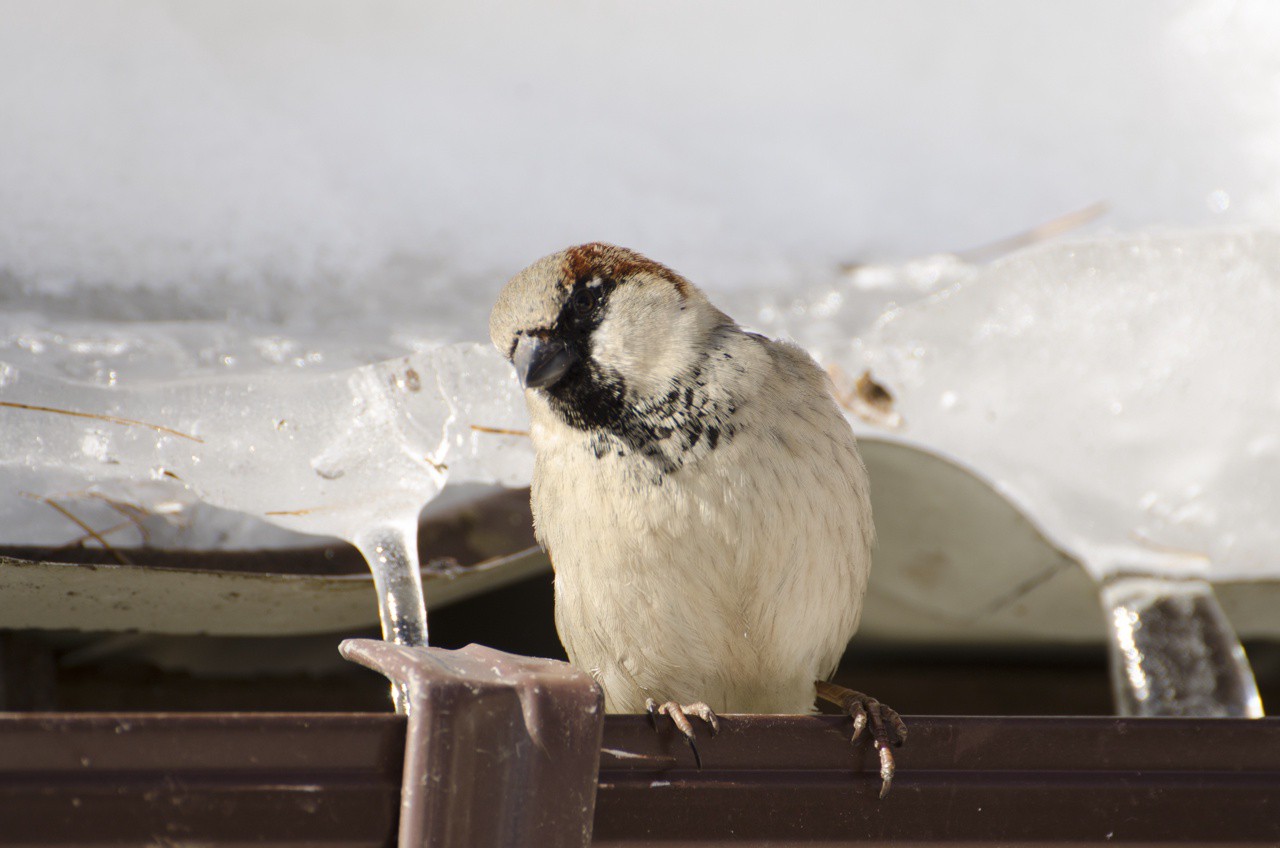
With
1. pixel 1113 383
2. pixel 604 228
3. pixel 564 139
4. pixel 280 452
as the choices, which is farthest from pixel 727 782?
pixel 564 139

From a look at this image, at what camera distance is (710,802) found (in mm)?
946

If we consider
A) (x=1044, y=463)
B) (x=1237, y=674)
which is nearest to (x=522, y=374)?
(x=1044, y=463)

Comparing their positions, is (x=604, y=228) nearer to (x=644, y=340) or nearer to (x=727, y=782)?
(x=644, y=340)

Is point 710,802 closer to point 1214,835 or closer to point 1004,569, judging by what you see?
point 1214,835

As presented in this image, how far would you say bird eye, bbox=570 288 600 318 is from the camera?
4.68ft

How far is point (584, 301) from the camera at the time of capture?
1.44 m

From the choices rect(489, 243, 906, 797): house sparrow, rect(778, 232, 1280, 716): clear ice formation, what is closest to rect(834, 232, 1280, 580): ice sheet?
rect(778, 232, 1280, 716): clear ice formation

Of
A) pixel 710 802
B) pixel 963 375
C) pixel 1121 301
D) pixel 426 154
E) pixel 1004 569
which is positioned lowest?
pixel 710 802

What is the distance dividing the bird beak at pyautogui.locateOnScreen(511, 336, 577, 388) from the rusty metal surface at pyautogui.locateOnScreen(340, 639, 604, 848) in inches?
19.9

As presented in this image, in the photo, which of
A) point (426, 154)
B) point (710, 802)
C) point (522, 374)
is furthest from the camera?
point (426, 154)

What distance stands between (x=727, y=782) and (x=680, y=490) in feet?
1.36

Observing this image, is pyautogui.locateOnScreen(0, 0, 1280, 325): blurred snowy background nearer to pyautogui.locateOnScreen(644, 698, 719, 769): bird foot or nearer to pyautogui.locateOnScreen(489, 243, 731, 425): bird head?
pyautogui.locateOnScreen(489, 243, 731, 425): bird head

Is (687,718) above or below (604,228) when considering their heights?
below

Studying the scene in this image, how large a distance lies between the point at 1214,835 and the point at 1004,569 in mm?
833
